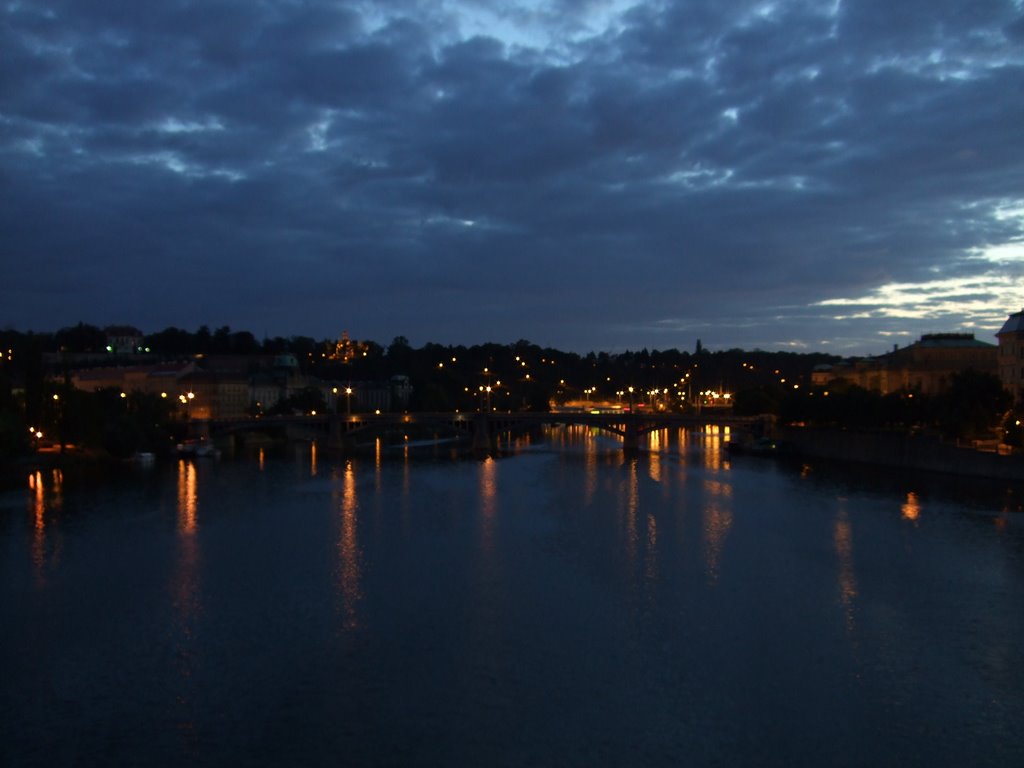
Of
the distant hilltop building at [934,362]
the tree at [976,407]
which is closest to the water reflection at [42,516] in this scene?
the tree at [976,407]

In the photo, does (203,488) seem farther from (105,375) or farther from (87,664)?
(105,375)

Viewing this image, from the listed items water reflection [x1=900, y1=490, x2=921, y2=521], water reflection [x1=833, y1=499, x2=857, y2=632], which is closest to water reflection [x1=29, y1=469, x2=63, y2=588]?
water reflection [x1=833, y1=499, x2=857, y2=632]

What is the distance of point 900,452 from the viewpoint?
44.8m

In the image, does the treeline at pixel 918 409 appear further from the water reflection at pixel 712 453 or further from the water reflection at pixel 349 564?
the water reflection at pixel 349 564

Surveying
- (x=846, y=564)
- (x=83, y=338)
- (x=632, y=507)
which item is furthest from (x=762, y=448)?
(x=83, y=338)

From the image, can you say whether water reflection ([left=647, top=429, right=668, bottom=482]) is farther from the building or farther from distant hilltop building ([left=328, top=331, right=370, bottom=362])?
distant hilltop building ([left=328, top=331, right=370, bottom=362])

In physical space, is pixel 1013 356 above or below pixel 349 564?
above

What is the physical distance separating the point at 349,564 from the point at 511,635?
675cm

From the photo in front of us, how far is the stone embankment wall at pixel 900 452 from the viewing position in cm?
3691

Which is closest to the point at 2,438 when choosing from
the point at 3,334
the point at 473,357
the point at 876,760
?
the point at 876,760

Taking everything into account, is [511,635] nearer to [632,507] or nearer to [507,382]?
[632,507]

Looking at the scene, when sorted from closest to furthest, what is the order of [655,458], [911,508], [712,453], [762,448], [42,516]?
[42,516], [911,508], [655,458], [762,448], [712,453]

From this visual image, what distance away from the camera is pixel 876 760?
11391 mm

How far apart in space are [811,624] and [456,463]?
33.2 metres
